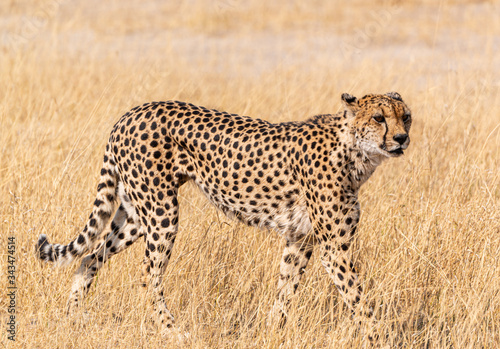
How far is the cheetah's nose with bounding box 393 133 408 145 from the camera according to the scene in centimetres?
321

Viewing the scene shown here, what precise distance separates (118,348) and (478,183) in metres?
2.70

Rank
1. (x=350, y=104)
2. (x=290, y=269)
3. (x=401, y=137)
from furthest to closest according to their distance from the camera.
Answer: (x=290, y=269) < (x=350, y=104) < (x=401, y=137)

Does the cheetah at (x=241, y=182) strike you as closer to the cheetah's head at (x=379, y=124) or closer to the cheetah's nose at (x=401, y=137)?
the cheetah's head at (x=379, y=124)

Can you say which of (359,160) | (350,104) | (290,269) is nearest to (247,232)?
(290,269)

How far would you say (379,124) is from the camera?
3283 millimetres

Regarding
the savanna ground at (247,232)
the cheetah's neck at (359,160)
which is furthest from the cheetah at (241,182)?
the savanna ground at (247,232)

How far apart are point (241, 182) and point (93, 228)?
0.85m

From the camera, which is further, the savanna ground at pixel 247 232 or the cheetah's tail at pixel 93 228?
the cheetah's tail at pixel 93 228

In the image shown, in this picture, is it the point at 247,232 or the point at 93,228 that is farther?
the point at 247,232

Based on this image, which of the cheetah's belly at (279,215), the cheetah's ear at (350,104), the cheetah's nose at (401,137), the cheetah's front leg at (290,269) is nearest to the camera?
the cheetah's nose at (401,137)

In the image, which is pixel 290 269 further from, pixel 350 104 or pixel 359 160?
pixel 350 104

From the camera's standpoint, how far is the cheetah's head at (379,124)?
3234 mm

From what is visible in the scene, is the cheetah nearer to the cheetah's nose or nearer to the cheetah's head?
the cheetah's head

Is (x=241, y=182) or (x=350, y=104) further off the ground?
(x=350, y=104)
